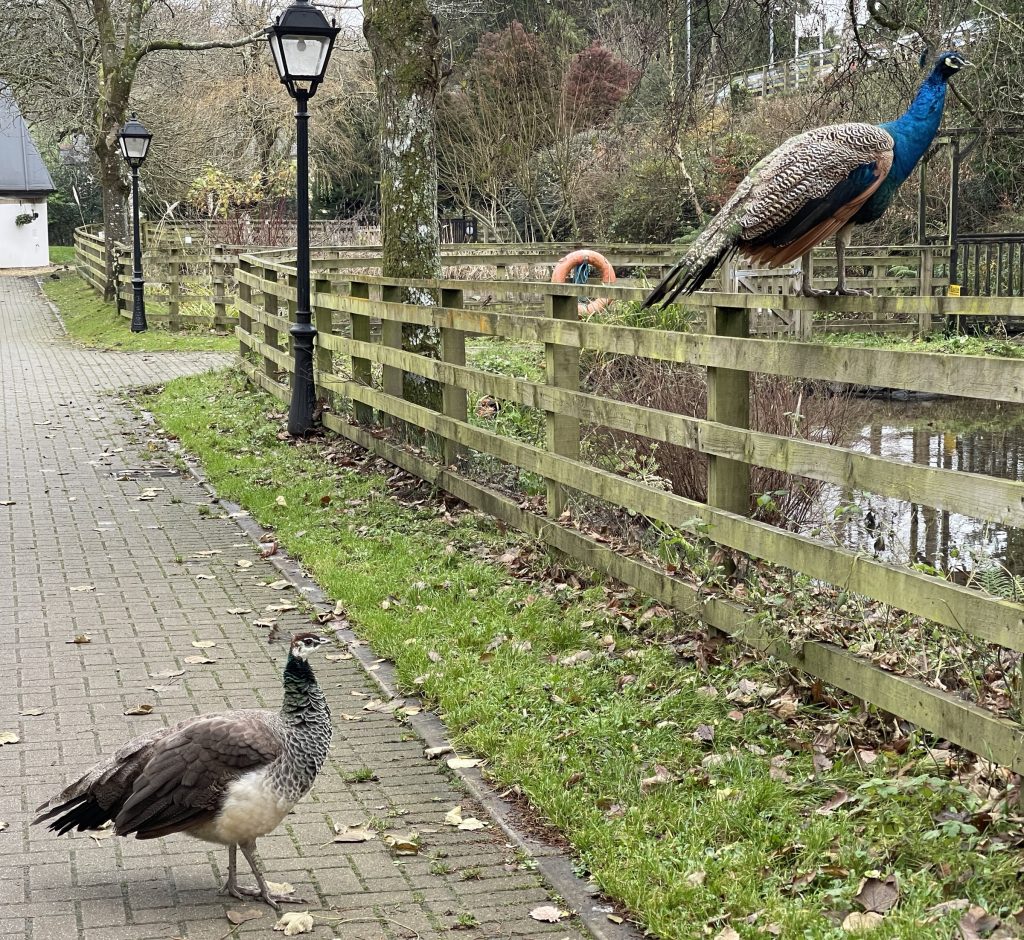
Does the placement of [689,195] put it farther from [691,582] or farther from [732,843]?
Result: [732,843]

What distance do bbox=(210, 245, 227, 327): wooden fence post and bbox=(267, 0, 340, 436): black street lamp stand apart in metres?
12.7

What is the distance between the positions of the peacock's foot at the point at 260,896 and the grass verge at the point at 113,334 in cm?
2001

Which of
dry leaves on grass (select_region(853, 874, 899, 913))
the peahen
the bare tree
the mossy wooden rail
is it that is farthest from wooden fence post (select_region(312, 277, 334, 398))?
the bare tree

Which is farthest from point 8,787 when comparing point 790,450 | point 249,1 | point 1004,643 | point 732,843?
point 249,1

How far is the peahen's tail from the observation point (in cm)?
580

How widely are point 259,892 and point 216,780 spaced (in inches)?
18.4

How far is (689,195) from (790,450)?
27.7 meters

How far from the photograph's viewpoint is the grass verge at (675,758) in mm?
4004

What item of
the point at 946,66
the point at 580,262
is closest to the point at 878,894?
the point at 946,66

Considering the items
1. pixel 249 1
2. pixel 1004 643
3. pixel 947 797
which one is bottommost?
pixel 947 797

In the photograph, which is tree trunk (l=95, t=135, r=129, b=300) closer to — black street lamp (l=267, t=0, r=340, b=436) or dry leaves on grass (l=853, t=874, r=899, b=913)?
black street lamp (l=267, t=0, r=340, b=436)

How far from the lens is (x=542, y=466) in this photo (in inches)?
306

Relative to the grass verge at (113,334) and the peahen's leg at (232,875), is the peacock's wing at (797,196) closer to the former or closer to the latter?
the peahen's leg at (232,875)

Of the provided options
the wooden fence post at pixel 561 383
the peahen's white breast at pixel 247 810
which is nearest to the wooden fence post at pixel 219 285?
the wooden fence post at pixel 561 383
